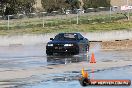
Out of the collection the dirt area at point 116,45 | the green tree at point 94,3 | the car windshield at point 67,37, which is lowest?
the dirt area at point 116,45

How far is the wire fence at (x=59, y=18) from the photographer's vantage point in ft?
157

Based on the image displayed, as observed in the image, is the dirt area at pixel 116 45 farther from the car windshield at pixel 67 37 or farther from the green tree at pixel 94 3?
the green tree at pixel 94 3

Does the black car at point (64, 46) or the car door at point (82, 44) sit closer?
the black car at point (64, 46)

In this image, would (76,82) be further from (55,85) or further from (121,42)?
(121,42)

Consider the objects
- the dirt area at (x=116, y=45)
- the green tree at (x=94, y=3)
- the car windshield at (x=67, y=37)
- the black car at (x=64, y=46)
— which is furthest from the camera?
the green tree at (x=94, y=3)

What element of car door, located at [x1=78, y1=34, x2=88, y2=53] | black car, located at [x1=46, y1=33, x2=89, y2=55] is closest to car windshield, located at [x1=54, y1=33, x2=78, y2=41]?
black car, located at [x1=46, y1=33, x2=89, y2=55]

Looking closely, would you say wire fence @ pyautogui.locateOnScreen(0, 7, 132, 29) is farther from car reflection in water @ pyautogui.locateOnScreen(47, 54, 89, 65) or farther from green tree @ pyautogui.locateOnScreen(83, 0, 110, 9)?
green tree @ pyautogui.locateOnScreen(83, 0, 110, 9)

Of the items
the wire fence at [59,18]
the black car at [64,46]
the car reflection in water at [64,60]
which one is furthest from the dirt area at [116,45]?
the car reflection in water at [64,60]

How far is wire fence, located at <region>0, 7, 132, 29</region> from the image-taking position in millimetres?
47975

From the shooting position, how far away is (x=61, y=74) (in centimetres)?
1831

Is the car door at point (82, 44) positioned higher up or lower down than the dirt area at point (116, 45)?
higher up

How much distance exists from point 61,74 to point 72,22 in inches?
1274

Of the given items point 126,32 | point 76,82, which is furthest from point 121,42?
point 76,82

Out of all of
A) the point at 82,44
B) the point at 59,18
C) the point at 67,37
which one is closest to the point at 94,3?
the point at 59,18
